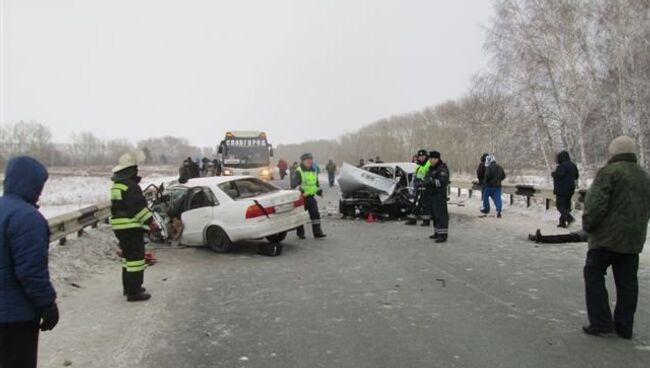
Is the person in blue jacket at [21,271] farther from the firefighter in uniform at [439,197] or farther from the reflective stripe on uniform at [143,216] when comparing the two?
the firefighter in uniform at [439,197]

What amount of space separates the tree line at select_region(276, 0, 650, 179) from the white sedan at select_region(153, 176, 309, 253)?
694 inches

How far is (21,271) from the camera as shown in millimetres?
3004

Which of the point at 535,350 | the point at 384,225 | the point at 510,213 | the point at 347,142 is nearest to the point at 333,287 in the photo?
the point at 535,350

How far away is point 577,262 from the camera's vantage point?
8172mm

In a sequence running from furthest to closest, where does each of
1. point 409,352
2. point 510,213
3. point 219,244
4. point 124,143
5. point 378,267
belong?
point 124,143 → point 510,213 → point 219,244 → point 378,267 → point 409,352

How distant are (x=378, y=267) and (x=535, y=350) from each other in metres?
3.74

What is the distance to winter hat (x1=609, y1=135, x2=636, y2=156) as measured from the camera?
4.79m

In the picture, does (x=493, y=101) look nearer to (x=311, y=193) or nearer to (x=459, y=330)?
(x=311, y=193)

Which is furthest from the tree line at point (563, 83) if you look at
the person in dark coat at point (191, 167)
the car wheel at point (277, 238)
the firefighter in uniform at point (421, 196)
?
Answer: the car wheel at point (277, 238)

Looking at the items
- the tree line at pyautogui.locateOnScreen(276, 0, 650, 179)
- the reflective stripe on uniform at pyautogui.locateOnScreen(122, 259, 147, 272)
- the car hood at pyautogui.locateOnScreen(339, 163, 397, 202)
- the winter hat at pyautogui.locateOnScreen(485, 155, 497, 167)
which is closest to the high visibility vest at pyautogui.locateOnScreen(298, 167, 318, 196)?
the car hood at pyautogui.locateOnScreen(339, 163, 397, 202)

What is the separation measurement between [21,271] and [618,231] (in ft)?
15.8

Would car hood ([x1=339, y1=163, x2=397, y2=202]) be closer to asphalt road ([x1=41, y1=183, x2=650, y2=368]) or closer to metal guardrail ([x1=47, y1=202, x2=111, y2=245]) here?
asphalt road ([x1=41, y1=183, x2=650, y2=368])

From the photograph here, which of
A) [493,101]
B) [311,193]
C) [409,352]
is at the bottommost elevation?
[409,352]

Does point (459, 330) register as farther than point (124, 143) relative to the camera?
No
